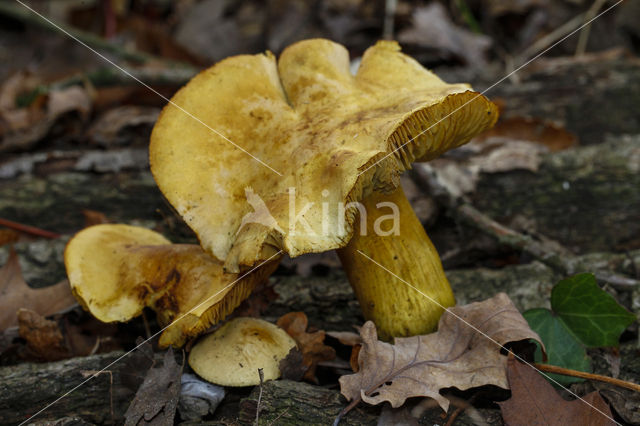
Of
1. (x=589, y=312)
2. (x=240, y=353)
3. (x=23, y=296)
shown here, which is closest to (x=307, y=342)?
(x=240, y=353)

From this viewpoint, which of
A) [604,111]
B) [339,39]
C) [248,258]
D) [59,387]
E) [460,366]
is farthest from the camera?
[339,39]

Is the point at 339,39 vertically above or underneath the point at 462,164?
above

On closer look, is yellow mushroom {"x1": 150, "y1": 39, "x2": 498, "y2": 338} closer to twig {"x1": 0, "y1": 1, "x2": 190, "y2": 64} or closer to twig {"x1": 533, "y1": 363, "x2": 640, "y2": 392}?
twig {"x1": 533, "y1": 363, "x2": 640, "y2": 392}

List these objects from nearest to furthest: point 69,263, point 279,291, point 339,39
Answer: point 69,263, point 279,291, point 339,39

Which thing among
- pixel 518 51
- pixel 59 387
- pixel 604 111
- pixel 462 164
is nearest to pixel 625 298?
pixel 462 164

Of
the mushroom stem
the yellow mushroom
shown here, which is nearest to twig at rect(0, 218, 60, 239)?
the yellow mushroom

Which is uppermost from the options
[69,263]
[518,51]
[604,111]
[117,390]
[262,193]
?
[518,51]

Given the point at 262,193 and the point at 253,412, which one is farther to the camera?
the point at 262,193

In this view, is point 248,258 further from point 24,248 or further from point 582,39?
point 582,39
